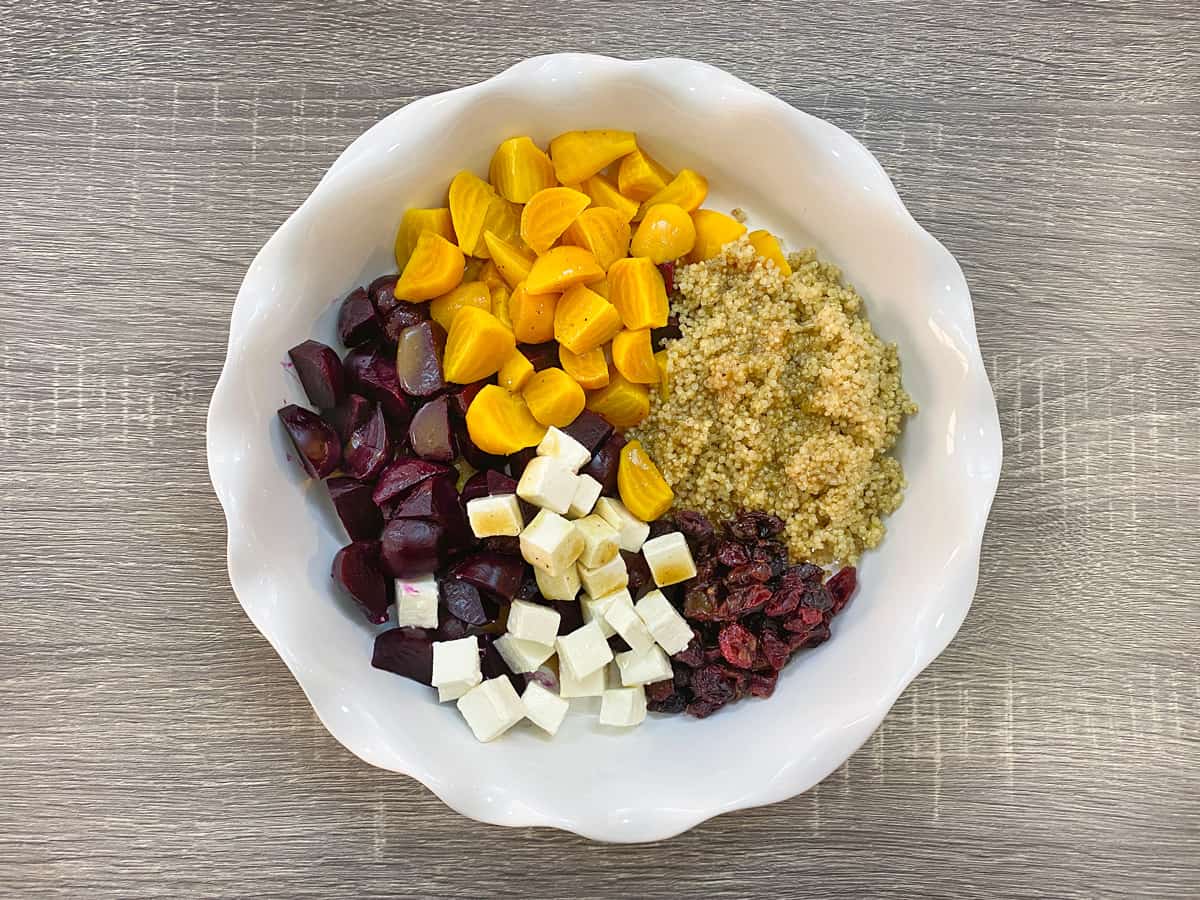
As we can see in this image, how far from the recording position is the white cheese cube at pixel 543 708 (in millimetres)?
1316

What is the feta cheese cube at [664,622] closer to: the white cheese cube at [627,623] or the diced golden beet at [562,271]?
the white cheese cube at [627,623]

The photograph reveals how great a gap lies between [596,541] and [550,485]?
0.12 m

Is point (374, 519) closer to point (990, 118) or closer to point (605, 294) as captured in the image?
point (605, 294)

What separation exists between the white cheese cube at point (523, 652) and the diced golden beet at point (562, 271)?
21.4 inches

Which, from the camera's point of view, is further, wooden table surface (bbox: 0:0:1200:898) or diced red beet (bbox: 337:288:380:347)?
wooden table surface (bbox: 0:0:1200:898)

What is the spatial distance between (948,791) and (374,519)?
1090 mm

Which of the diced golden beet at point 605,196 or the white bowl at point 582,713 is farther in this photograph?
the diced golden beet at point 605,196

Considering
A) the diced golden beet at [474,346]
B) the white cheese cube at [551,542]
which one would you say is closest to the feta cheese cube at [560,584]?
the white cheese cube at [551,542]

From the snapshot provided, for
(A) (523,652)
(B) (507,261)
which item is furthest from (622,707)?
(B) (507,261)

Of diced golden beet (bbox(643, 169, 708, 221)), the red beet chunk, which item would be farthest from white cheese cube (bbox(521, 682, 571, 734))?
diced golden beet (bbox(643, 169, 708, 221))

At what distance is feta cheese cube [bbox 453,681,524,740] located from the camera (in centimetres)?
129

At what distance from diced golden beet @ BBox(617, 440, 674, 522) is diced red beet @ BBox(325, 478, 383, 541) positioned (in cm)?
39

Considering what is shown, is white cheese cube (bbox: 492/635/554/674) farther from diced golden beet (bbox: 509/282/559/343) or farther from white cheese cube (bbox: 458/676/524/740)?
diced golden beet (bbox: 509/282/559/343)

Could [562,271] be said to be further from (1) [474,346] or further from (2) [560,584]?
(2) [560,584]
